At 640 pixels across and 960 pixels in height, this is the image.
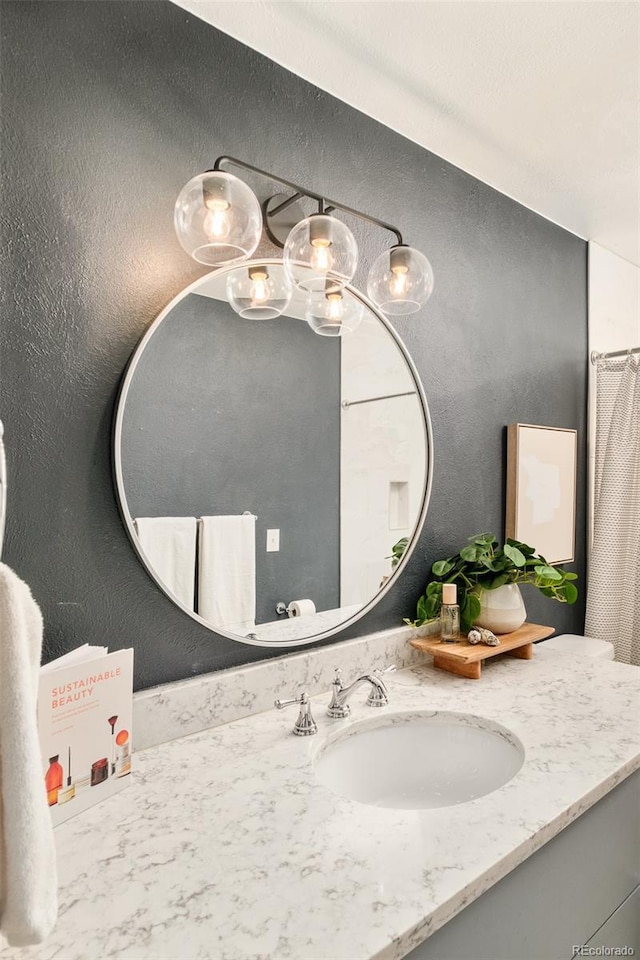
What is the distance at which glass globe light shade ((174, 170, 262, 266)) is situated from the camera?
110 centimetres

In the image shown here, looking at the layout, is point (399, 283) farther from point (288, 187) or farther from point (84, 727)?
point (84, 727)

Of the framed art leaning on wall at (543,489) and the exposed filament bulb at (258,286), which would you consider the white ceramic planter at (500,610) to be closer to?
the framed art leaning on wall at (543,489)

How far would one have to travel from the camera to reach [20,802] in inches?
20.9

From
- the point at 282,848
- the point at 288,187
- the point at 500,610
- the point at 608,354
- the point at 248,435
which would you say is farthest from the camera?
the point at 608,354

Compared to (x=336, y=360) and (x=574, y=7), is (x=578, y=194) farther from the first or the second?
(x=336, y=360)

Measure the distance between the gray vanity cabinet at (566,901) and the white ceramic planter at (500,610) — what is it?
0.54 metres

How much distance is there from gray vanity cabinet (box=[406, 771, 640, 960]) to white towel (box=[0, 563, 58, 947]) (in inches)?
18.9

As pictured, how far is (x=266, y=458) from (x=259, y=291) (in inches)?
15.2

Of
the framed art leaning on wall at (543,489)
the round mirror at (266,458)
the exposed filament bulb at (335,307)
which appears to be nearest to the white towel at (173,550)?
the round mirror at (266,458)

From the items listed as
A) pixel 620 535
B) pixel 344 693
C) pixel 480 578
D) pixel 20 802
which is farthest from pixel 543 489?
pixel 20 802

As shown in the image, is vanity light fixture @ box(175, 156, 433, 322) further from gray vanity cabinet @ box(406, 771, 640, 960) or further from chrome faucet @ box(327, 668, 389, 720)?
gray vanity cabinet @ box(406, 771, 640, 960)

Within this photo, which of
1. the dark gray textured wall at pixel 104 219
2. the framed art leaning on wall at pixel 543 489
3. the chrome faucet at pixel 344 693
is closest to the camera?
the dark gray textured wall at pixel 104 219

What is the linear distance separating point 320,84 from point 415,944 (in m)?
1.79

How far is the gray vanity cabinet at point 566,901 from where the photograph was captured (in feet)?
2.77
